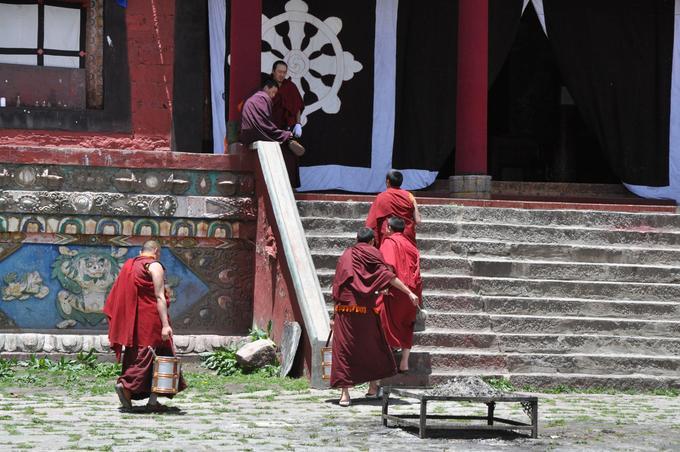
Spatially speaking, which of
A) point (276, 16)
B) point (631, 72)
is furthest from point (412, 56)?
point (631, 72)

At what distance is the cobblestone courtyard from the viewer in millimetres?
7969

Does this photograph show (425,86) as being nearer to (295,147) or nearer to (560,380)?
(295,147)

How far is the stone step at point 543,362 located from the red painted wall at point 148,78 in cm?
518

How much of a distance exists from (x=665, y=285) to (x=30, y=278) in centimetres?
602

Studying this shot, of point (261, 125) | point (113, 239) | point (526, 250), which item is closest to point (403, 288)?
point (526, 250)

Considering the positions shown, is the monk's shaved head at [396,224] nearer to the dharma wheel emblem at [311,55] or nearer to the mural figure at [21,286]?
the mural figure at [21,286]

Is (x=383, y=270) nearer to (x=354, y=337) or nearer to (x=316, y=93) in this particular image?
(x=354, y=337)

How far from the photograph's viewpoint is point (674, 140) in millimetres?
16609

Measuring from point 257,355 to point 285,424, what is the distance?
9.98 feet

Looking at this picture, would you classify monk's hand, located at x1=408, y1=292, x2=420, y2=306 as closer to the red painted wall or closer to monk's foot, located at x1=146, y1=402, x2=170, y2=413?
monk's foot, located at x1=146, y1=402, x2=170, y2=413

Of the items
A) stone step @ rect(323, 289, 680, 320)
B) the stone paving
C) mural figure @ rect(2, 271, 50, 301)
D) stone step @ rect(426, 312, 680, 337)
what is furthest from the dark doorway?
the stone paving

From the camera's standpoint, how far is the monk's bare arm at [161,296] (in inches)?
377

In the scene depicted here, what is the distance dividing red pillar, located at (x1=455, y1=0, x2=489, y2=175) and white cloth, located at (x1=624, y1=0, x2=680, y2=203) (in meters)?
2.83

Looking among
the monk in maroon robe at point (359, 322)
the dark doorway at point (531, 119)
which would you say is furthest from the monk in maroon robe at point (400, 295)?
the dark doorway at point (531, 119)
